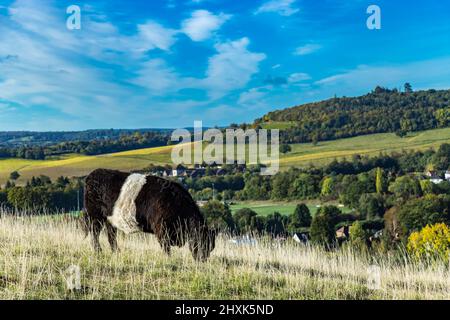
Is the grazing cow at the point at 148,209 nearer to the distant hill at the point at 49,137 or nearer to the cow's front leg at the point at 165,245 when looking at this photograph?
the cow's front leg at the point at 165,245

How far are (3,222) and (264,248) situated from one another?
289 inches

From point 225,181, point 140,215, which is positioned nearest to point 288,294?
point 140,215

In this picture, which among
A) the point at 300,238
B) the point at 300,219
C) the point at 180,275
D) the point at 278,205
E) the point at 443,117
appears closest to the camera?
the point at 180,275

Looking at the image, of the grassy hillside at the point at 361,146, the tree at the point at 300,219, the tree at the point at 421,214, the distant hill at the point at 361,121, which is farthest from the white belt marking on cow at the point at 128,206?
the distant hill at the point at 361,121

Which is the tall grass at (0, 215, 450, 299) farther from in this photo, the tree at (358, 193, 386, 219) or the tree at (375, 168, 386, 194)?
the tree at (375, 168, 386, 194)

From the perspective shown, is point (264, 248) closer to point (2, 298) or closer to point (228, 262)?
point (228, 262)

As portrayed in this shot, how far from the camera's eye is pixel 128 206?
9.56 m

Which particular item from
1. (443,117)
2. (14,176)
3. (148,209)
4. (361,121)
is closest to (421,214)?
(14,176)

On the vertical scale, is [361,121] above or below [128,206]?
above

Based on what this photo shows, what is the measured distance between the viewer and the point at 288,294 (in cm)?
743

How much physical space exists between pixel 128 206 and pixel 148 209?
0.41m

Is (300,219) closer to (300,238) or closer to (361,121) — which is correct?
(300,238)

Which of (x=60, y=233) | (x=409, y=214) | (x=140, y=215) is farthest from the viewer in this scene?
(x=409, y=214)
